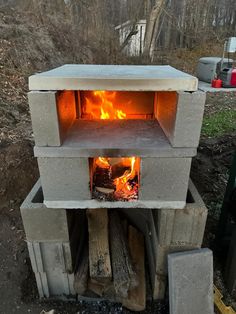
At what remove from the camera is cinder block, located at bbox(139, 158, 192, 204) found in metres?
1.64

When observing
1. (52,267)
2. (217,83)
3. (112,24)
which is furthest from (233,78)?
(52,267)

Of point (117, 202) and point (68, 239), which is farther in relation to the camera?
point (68, 239)

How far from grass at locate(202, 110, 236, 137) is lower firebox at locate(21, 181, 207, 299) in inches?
116

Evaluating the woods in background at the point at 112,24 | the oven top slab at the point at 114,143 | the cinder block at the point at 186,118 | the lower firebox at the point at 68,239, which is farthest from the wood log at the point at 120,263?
the woods in background at the point at 112,24

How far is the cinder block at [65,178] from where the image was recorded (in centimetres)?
164

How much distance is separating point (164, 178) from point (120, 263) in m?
0.81

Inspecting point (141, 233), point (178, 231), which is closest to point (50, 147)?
point (178, 231)

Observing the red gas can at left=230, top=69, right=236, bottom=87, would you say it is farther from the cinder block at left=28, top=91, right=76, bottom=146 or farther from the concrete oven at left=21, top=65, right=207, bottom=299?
the cinder block at left=28, top=91, right=76, bottom=146

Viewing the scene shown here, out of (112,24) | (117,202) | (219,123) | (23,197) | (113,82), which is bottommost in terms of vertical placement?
(23,197)

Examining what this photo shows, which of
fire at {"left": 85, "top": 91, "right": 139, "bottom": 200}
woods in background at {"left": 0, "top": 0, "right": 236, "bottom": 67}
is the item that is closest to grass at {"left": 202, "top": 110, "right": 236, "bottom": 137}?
fire at {"left": 85, "top": 91, "right": 139, "bottom": 200}

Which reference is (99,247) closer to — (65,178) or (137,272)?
(137,272)

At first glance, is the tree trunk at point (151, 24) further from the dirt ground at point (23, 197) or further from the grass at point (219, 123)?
the dirt ground at point (23, 197)

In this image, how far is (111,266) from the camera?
6.75 ft

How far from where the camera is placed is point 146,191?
1.73m
